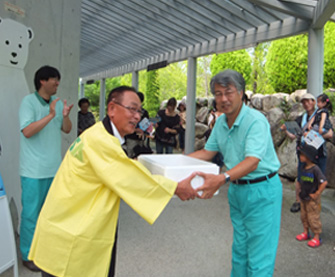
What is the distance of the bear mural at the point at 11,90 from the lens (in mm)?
3494

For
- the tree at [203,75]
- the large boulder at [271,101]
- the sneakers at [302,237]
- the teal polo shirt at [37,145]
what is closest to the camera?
the teal polo shirt at [37,145]

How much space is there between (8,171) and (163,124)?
3594 mm

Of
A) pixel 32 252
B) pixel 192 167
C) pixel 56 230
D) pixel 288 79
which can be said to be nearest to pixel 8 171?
pixel 32 252

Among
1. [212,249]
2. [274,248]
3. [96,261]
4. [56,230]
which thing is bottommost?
[212,249]

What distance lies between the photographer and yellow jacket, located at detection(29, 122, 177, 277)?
1488mm

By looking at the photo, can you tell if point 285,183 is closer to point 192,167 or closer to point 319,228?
point 319,228

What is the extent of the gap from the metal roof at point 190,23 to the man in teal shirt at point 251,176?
3054 mm

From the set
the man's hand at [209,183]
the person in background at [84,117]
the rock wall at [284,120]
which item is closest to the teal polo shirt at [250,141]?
the man's hand at [209,183]

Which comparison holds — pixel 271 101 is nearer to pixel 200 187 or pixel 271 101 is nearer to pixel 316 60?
pixel 316 60

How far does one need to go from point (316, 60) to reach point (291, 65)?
5.71 m

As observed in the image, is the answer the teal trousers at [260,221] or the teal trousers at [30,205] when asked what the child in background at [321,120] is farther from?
the teal trousers at [30,205]

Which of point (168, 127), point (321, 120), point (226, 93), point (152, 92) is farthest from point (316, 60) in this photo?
point (152, 92)

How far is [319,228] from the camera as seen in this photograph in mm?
3828

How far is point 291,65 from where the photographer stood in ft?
35.3
